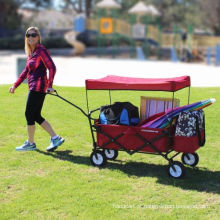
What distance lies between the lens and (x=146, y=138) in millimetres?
5367

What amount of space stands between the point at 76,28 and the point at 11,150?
2392 centimetres

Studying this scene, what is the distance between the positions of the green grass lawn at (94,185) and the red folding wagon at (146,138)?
6.4 inches

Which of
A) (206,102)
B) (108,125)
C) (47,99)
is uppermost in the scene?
(206,102)

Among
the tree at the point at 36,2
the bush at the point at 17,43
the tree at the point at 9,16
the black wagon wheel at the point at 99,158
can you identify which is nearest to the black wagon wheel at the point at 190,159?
the black wagon wheel at the point at 99,158

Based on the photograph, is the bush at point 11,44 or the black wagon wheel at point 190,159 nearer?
the black wagon wheel at point 190,159

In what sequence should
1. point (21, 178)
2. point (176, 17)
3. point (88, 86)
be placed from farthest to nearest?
point (176, 17)
point (88, 86)
point (21, 178)

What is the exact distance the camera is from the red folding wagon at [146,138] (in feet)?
17.0

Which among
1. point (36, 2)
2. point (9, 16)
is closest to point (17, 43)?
point (9, 16)

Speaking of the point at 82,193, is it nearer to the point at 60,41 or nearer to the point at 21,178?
the point at 21,178

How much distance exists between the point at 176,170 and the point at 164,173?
0.88 feet

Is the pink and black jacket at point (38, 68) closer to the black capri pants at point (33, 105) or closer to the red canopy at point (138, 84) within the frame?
the black capri pants at point (33, 105)

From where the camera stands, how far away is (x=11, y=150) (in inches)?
253

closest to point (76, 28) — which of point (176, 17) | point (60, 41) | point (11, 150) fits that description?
point (60, 41)

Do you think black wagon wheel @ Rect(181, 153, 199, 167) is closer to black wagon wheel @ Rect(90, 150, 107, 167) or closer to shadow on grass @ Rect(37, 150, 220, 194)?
shadow on grass @ Rect(37, 150, 220, 194)
